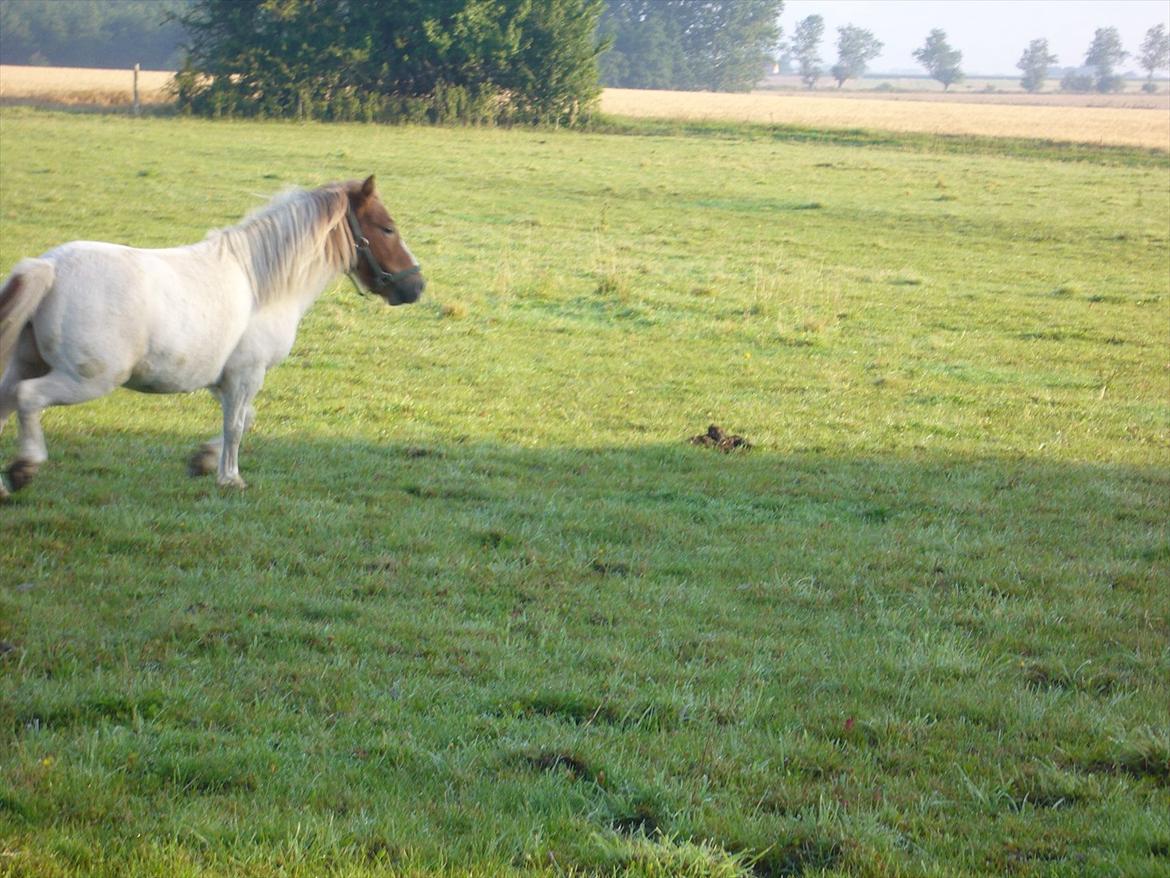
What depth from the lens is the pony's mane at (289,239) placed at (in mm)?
7405

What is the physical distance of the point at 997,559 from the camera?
7094 mm

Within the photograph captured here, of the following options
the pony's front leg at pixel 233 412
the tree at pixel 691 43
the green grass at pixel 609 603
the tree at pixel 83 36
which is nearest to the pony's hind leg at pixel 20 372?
the green grass at pixel 609 603

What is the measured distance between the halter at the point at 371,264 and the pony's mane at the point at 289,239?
111mm

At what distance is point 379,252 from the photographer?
8.09 meters

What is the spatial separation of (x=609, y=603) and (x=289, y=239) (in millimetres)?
3293

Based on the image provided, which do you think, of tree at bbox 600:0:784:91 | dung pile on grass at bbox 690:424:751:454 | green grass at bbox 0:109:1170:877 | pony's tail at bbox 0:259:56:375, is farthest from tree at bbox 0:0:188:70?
pony's tail at bbox 0:259:56:375

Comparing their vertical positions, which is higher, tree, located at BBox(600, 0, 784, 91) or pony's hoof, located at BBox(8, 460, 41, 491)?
tree, located at BBox(600, 0, 784, 91)

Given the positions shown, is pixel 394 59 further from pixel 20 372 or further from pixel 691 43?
pixel 691 43

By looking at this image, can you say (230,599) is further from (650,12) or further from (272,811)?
(650,12)

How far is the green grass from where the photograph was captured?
11.9ft

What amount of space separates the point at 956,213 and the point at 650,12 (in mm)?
96891

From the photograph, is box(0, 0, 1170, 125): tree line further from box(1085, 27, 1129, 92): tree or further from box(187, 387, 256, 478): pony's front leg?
box(1085, 27, 1129, 92): tree

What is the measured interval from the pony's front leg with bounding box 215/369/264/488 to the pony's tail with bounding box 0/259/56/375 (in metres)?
1.46

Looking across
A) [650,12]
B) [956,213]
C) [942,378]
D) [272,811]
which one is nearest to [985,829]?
[272,811]
